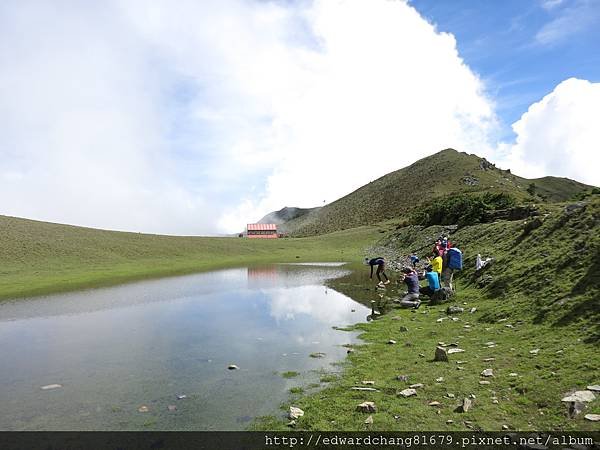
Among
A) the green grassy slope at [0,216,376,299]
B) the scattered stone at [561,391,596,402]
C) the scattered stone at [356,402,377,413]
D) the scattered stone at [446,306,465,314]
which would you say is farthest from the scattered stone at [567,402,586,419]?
the green grassy slope at [0,216,376,299]

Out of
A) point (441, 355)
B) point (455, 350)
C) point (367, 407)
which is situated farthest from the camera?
point (455, 350)

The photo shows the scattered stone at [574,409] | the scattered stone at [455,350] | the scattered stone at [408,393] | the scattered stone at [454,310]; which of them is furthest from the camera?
the scattered stone at [454,310]

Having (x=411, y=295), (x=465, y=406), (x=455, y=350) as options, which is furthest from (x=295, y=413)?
(x=411, y=295)

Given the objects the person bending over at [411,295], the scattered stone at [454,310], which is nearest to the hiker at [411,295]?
the person bending over at [411,295]

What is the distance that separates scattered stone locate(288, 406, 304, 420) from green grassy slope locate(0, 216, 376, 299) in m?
39.5

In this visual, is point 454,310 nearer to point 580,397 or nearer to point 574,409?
point 580,397

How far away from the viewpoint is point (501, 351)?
13.0 m

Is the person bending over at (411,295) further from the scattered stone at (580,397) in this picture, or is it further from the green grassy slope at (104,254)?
the green grassy slope at (104,254)

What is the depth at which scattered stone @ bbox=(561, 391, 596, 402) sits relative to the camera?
27.9 feet

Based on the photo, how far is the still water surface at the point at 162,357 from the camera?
1112cm

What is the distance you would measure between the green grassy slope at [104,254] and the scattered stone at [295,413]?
39517 mm

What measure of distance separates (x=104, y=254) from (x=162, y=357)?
2586 inches

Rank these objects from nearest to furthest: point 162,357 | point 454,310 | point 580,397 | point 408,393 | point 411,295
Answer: point 580,397, point 408,393, point 162,357, point 454,310, point 411,295

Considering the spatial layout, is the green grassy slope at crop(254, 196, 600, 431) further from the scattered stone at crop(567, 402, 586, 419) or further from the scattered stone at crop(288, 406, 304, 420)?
the scattered stone at crop(288, 406, 304, 420)
